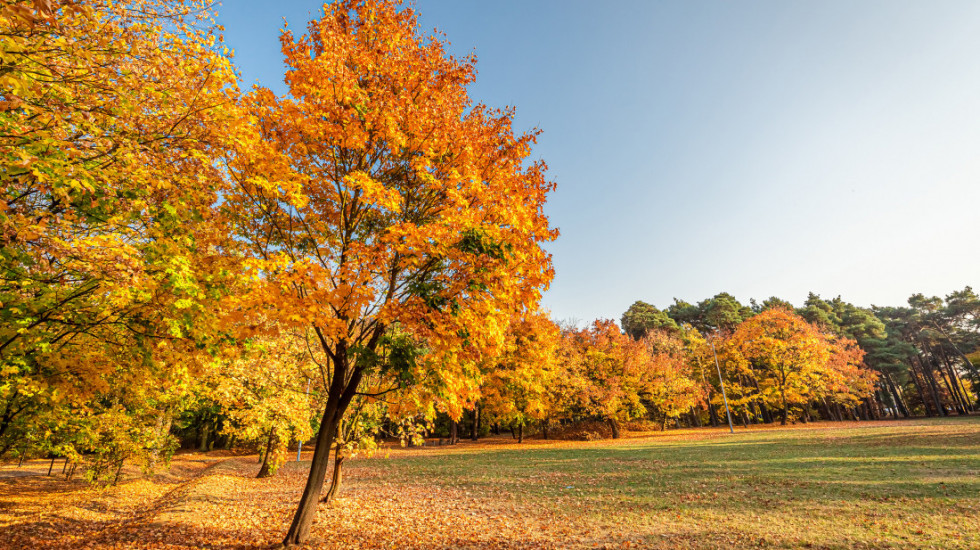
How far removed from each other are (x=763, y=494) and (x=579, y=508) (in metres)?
5.00

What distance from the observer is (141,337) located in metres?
6.75

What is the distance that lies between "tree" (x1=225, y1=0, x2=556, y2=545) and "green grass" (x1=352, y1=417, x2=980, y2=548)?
17.3ft

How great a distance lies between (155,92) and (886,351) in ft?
238

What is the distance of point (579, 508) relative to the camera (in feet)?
34.0

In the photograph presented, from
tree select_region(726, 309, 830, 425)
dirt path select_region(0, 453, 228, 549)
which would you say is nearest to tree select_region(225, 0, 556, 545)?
dirt path select_region(0, 453, 228, 549)

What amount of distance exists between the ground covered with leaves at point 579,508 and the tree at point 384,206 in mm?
3108

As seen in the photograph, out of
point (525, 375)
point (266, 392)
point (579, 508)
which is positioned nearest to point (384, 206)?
point (579, 508)

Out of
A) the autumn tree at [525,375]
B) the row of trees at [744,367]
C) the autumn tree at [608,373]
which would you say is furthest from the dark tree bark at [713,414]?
the autumn tree at [525,375]

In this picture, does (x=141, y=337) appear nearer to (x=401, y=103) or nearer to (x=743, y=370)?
(x=401, y=103)

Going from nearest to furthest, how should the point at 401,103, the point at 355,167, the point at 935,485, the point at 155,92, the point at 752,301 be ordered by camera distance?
the point at 155,92 < the point at 401,103 < the point at 355,167 < the point at 935,485 < the point at 752,301

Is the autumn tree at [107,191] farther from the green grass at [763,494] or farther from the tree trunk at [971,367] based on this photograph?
the tree trunk at [971,367]

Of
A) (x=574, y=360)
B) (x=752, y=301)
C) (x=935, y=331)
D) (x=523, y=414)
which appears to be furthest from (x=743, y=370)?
(x=752, y=301)

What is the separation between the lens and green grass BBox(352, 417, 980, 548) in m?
7.39

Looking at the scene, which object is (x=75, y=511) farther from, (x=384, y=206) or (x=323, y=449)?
(x=384, y=206)
